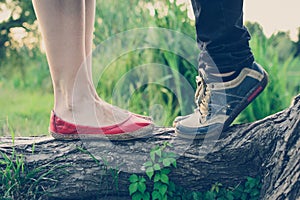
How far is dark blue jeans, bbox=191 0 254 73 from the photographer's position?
1.79 metres

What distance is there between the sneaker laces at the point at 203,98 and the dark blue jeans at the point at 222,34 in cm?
10

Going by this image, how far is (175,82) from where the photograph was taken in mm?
3455

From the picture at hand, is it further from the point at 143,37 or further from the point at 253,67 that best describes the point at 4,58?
the point at 253,67

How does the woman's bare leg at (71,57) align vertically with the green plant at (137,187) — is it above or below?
above

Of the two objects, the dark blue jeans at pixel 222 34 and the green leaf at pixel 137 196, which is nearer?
the dark blue jeans at pixel 222 34

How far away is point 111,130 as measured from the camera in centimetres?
202

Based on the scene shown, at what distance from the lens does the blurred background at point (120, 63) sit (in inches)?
127

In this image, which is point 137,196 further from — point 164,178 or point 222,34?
point 222,34

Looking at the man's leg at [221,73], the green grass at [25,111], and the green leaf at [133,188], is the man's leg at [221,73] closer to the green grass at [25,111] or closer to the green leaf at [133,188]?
the green leaf at [133,188]

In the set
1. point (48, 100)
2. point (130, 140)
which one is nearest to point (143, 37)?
point (48, 100)

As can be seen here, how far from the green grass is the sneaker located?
147 centimetres

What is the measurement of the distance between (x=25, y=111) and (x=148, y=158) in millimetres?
2411

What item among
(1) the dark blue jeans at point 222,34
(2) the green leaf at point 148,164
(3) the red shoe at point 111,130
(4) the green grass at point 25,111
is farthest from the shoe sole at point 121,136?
(4) the green grass at point 25,111

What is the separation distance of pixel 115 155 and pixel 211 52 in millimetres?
515
